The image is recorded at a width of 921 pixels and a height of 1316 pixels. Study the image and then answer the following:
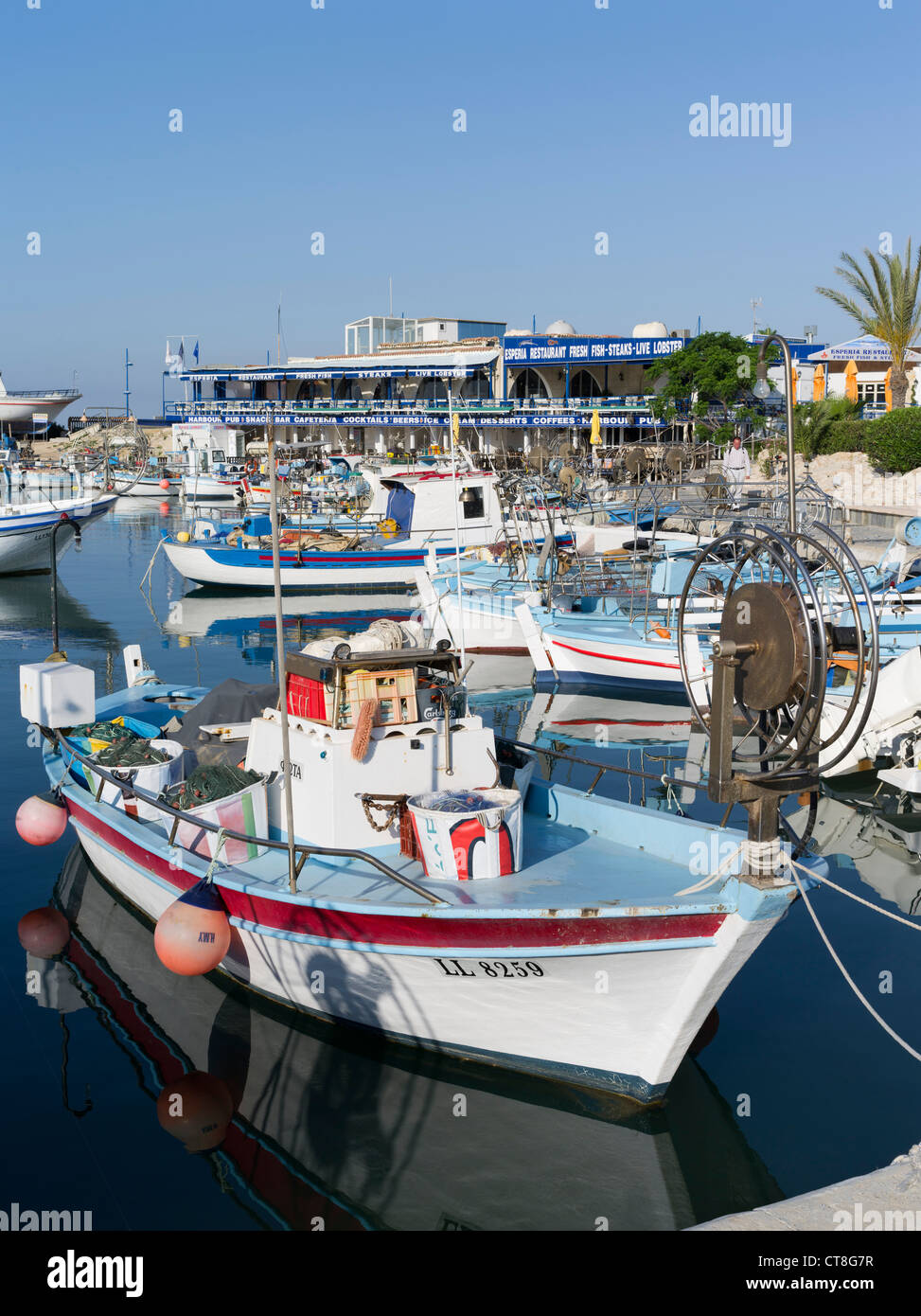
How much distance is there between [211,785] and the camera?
1005 centimetres

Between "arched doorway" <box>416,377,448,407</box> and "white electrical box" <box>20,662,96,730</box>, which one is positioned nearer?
"white electrical box" <box>20,662,96,730</box>

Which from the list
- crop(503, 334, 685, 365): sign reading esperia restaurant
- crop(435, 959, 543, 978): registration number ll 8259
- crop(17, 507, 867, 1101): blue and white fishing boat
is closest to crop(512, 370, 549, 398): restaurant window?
crop(503, 334, 685, 365): sign reading esperia restaurant

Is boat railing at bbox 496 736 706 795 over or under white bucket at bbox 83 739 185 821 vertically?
over

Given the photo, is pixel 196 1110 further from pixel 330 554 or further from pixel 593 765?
pixel 330 554

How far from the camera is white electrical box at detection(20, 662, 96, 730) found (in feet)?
38.5

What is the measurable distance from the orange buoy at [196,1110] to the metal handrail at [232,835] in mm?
1848

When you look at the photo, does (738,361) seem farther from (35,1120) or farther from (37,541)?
(35,1120)

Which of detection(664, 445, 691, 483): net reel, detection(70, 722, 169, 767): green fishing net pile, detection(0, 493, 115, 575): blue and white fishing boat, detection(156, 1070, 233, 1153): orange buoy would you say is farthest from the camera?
detection(664, 445, 691, 483): net reel

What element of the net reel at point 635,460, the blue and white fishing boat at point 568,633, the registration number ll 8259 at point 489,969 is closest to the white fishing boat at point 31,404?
the net reel at point 635,460

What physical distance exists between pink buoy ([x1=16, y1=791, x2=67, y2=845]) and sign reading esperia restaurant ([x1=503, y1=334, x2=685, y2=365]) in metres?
49.7

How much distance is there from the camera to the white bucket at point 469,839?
8680 millimetres

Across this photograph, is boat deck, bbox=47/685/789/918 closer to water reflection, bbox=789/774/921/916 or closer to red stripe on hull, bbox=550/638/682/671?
water reflection, bbox=789/774/921/916

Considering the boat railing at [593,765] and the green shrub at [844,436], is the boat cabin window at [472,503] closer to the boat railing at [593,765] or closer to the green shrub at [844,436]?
the green shrub at [844,436]

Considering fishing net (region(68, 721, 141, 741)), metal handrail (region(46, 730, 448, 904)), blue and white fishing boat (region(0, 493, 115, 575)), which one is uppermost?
blue and white fishing boat (region(0, 493, 115, 575))
